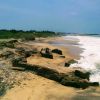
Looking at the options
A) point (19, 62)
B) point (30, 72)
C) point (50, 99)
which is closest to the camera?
point (50, 99)

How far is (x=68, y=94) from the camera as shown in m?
13.9

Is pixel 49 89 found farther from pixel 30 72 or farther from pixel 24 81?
pixel 30 72

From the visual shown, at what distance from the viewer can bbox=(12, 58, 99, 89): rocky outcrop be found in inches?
595

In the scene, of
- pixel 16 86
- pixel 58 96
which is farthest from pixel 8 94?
pixel 58 96

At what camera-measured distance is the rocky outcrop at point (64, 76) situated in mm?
15102

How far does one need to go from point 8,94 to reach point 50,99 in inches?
77.5

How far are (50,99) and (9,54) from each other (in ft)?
40.0

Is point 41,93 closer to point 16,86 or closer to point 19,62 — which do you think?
point 16,86

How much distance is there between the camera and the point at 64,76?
16.1 m

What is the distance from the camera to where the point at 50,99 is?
42.9 ft

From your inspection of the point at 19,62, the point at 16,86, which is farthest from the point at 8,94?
the point at 19,62

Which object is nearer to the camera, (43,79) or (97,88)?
(97,88)

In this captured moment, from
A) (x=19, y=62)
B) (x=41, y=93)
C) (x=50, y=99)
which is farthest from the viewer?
(x=19, y=62)

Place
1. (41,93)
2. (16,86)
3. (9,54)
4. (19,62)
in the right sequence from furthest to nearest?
(9,54)
(19,62)
(16,86)
(41,93)
